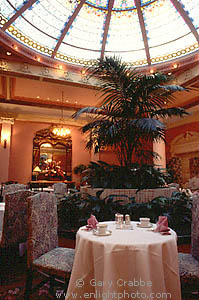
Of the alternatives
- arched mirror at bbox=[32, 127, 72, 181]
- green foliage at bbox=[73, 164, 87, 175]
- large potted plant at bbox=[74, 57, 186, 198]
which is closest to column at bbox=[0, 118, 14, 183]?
arched mirror at bbox=[32, 127, 72, 181]

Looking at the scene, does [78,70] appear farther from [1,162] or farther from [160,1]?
[1,162]

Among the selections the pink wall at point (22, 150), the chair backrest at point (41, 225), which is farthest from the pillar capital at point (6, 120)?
the chair backrest at point (41, 225)

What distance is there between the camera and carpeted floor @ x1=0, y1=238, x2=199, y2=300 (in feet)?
5.86

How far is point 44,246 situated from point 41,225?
7.4 inches

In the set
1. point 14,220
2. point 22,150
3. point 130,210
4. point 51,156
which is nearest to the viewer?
point 14,220

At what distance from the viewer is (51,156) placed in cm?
943

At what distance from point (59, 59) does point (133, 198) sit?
5.22 meters

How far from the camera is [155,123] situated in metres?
2.95

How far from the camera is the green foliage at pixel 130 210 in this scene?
2775 mm

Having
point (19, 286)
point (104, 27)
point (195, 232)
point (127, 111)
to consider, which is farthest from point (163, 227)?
point (104, 27)

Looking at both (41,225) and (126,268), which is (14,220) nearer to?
(41,225)

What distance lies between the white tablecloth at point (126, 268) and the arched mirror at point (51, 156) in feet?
25.9

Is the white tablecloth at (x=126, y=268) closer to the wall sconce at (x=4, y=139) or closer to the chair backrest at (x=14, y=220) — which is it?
the chair backrest at (x=14, y=220)

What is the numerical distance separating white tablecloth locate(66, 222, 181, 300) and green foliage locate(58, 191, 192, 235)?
4.42 feet
